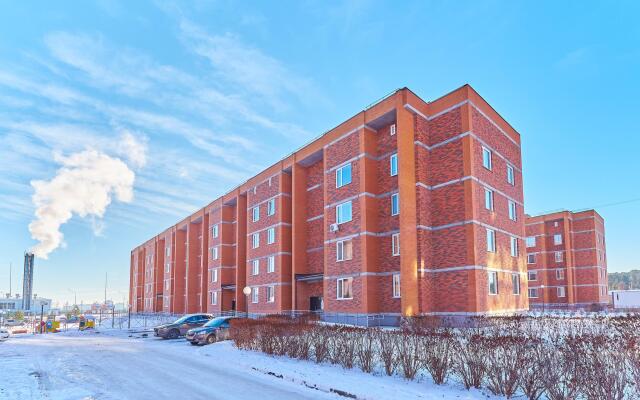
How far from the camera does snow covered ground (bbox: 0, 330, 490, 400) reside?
9.33m

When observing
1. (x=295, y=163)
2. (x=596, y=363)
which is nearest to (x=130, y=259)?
(x=295, y=163)

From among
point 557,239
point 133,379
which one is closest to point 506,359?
point 133,379

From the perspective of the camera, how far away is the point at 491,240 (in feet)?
91.8

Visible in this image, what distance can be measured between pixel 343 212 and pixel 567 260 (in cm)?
4031

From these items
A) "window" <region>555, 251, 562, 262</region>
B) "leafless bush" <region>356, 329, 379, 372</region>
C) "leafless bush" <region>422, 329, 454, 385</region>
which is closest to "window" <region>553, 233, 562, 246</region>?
"window" <region>555, 251, 562, 262</region>

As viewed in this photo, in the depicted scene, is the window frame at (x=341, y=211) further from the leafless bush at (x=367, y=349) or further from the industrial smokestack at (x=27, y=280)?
the industrial smokestack at (x=27, y=280)

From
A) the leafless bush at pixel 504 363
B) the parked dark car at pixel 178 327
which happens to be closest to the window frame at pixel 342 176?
the parked dark car at pixel 178 327

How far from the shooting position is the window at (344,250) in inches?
1182

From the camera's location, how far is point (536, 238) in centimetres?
6078

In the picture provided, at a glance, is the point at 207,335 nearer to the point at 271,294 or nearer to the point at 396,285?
the point at 396,285

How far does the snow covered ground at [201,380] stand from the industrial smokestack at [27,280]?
352 ft

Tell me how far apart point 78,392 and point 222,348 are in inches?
314

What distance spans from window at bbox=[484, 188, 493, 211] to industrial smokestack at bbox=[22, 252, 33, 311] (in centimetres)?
11144

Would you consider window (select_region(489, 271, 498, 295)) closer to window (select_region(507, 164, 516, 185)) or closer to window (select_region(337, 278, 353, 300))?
window (select_region(507, 164, 516, 185))
